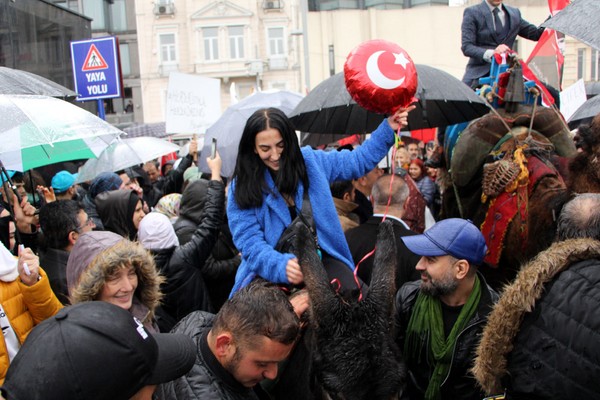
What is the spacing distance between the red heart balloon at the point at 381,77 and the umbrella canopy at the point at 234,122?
2.99 meters

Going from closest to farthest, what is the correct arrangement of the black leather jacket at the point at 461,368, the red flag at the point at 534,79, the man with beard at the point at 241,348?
the man with beard at the point at 241,348 < the black leather jacket at the point at 461,368 < the red flag at the point at 534,79

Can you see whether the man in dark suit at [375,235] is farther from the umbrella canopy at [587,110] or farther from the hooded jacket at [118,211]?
the hooded jacket at [118,211]

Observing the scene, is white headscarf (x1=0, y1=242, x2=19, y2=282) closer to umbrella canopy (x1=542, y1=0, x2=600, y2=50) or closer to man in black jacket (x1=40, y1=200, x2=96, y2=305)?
man in black jacket (x1=40, y1=200, x2=96, y2=305)

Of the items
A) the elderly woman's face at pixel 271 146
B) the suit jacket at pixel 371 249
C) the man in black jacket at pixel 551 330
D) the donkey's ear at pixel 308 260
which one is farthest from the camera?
the suit jacket at pixel 371 249

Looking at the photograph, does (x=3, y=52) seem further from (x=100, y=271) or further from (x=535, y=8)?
(x=535, y=8)

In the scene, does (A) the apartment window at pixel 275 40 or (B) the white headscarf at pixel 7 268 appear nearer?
(B) the white headscarf at pixel 7 268

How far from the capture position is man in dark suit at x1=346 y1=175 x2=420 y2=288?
409cm

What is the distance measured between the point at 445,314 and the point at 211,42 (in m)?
42.7

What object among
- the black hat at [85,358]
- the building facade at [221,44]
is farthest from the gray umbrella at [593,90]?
the building facade at [221,44]

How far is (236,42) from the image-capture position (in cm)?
4366

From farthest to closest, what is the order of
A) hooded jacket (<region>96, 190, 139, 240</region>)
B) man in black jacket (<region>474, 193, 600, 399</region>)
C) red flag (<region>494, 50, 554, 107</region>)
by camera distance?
hooded jacket (<region>96, 190, 139, 240</region>), red flag (<region>494, 50, 554, 107</region>), man in black jacket (<region>474, 193, 600, 399</region>)

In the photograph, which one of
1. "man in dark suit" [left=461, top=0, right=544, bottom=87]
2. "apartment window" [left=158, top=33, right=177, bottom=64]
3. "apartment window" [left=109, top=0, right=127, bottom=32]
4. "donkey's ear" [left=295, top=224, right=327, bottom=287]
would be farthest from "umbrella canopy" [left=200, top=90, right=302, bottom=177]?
"apartment window" [left=109, top=0, right=127, bottom=32]

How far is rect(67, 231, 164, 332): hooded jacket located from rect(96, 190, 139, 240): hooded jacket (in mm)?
2366

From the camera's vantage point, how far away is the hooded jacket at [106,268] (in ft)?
10.2
